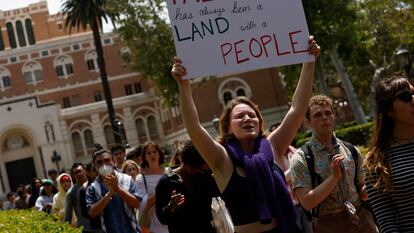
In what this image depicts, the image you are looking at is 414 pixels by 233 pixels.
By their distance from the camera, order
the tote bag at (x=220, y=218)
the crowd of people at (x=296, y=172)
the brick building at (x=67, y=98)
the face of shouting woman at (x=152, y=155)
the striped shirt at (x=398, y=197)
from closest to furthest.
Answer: the striped shirt at (x=398, y=197) → the crowd of people at (x=296, y=172) → the tote bag at (x=220, y=218) → the face of shouting woman at (x=152, y=155) → the brick building at (x=67, y=98)

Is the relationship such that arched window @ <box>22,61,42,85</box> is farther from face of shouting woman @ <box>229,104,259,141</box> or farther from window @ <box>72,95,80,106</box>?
face of shouting woman @ <box>229,104,259,141</box>

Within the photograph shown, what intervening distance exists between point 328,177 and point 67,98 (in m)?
64.9

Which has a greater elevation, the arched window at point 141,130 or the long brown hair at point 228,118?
the arched window at point 141,130

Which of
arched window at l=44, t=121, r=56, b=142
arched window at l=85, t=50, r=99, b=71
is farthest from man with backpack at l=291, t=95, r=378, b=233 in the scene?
arched window at l=85, t=50, r=99, b=71

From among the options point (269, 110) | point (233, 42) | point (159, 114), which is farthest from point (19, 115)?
point (233, 42)

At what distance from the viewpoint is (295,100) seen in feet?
16.4

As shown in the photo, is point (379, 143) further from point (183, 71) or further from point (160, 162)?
point (160, 162)

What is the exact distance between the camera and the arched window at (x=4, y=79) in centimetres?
6825

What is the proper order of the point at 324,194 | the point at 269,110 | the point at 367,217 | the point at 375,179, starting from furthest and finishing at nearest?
the point at 269,110 → the point at 367,217 → the point at 324,194 → the point at 375,179

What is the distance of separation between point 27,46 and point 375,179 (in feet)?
224

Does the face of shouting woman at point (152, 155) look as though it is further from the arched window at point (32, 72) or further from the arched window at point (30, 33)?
the arched window at point (30, 33)

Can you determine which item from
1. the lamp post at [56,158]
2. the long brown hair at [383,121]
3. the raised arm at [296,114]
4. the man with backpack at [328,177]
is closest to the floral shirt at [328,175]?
the man with backpack at [328,177]

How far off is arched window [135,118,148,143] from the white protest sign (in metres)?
61.7

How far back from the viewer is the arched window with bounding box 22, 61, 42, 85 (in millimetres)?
68500
